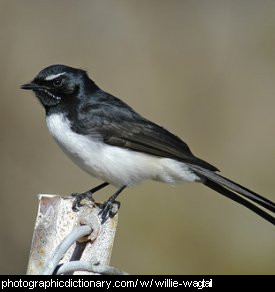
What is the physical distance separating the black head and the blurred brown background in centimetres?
134

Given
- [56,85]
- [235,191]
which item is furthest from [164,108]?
[235,191]

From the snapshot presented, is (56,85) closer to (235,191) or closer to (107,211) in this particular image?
(235,191)

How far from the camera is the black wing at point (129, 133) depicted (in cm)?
521

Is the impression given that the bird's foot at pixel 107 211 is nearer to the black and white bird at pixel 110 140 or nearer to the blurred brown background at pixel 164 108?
the black and white bird at pixel 110 140

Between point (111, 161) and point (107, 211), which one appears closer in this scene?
point (107, 211)

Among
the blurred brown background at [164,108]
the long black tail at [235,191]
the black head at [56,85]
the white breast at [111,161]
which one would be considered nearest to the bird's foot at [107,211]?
the white breast at [111,161]

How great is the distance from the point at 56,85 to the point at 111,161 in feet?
2.08

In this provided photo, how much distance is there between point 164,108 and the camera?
23.8ft

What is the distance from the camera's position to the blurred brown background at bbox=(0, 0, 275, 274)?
6617mm

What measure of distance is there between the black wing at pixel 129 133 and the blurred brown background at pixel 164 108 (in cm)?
147

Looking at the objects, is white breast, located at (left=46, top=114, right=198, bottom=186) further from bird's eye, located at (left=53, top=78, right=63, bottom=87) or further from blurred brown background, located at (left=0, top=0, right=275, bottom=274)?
blurred brown background, located at (left=0, top=0, right=275, bottom=274)

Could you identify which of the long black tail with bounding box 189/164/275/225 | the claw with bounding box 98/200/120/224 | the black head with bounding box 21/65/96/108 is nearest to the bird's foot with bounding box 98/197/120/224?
the claw with bounding box 98/200/120/224

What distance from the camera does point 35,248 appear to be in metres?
3.33

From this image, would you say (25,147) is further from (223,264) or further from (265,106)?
(265,106)
